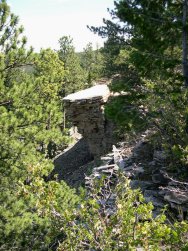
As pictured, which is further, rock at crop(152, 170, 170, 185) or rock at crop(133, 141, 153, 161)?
rock at crop(133, 141, 153, 161)

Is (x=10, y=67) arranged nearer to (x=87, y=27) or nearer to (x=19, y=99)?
(x=19, y=99)

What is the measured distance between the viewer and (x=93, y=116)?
23625 millimetres

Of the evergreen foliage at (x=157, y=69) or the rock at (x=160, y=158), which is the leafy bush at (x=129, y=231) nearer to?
the evergreen foliage at (x=157, y=69)

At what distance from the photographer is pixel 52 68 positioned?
1177 inches

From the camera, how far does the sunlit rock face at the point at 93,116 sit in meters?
22.8

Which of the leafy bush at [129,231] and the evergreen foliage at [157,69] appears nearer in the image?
the leafy bush at [129,231]

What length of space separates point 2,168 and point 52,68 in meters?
Answer: 22.7

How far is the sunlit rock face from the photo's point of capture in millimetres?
22770

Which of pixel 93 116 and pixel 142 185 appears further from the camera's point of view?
pixel 93 116

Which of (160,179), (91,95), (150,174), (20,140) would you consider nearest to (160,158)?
→ (150,174)

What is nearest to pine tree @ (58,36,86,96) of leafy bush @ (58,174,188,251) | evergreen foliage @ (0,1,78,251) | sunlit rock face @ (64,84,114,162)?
sunlit rock face @ (64,84,114,162)

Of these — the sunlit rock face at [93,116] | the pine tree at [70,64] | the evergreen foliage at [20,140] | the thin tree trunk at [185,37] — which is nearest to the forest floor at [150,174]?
the evergreen foliage at [20,140]

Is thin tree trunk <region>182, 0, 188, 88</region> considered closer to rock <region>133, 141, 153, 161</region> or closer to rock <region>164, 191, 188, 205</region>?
rock <region>164, 191, 188, 205</region>

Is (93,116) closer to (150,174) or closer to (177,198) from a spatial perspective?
(150,174)
